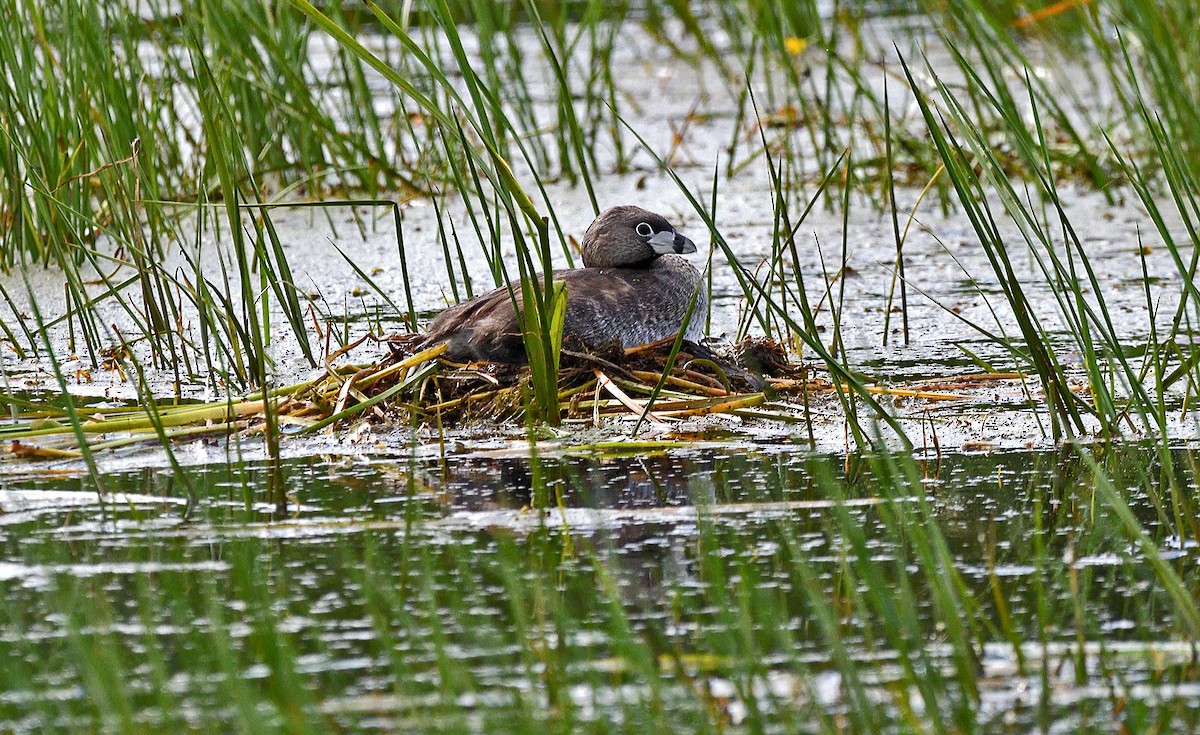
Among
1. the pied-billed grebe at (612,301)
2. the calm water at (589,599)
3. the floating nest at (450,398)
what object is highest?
the pied-billed grebe at (612,301)

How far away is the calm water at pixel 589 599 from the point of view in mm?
2166

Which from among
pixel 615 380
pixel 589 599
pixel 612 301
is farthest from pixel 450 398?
pixel 589 599

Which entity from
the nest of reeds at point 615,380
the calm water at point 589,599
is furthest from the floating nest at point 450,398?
the calm water at point 589,599

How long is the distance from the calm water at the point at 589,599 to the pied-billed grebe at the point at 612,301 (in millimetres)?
699

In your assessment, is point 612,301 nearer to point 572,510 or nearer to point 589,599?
point 572,510

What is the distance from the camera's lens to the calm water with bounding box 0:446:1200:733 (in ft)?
7.11

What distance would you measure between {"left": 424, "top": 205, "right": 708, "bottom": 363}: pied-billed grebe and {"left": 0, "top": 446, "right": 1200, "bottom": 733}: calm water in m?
0.70

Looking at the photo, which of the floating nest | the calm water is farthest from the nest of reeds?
the calm water

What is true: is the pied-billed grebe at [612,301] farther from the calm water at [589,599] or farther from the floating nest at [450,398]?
the calm water at [589,599]

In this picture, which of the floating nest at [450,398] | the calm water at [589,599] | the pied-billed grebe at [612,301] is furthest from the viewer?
the pied-billed grebe at [612,301]

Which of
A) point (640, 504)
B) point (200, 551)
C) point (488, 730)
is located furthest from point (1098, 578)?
point (200, 551)

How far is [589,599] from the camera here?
8.52 feet

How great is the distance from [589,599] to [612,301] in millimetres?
1885

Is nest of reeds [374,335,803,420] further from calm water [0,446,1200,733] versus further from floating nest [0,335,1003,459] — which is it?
calm water [0,446,1200,733]
